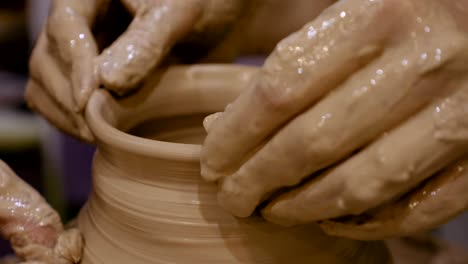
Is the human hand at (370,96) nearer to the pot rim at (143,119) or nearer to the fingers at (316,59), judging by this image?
the fingers at (316,59)

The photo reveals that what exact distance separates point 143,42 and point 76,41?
0.49 feet

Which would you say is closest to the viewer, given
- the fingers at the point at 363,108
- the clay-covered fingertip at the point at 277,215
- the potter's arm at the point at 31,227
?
the fingers at the point at 363,108

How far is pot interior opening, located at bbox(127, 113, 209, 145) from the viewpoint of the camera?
3.67 ft

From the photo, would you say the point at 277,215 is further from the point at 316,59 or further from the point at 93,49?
the point at 93,49

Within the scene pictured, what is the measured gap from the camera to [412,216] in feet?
2.32

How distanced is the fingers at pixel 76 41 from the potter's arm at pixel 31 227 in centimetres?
21

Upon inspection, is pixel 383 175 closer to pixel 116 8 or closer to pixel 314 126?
pixel 314 126

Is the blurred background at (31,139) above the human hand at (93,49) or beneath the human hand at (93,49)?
beneath

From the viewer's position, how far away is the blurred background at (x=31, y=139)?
282 cm

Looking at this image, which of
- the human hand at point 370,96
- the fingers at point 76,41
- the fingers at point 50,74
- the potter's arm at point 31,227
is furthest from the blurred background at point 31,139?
the human hand at point 370,96

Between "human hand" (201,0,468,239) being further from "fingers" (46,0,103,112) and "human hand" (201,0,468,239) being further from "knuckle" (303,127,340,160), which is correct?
"fingers" (46,0,103,112)

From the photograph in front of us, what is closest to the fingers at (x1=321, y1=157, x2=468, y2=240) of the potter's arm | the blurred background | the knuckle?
the knuckle

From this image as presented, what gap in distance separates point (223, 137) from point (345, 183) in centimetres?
16

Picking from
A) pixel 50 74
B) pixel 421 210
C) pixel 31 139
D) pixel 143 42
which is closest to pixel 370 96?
pixel 421 210
